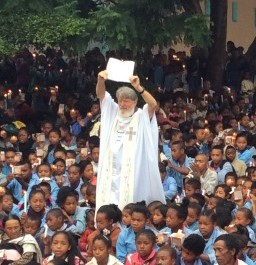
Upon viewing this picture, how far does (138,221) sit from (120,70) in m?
1.73

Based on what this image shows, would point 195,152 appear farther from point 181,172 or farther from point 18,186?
point 18,186

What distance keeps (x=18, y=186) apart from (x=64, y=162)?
772mm

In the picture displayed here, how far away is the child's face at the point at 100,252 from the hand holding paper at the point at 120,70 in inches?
90.3

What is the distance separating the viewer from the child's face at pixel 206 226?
12008 mm

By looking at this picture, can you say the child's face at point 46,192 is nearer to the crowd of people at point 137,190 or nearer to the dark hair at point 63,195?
the crowd of people at point 137,190

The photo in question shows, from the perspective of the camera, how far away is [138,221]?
12.3 metres

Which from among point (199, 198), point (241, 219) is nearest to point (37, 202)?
point (199, 198)

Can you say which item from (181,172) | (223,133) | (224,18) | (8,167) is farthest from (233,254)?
(224,18)

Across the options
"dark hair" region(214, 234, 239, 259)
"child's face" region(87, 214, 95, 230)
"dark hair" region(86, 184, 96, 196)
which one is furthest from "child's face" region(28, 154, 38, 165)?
"dark hair" region(214, 234, 239, 259)

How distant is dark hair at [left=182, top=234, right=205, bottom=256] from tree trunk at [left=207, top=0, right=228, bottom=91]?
10.7 meters

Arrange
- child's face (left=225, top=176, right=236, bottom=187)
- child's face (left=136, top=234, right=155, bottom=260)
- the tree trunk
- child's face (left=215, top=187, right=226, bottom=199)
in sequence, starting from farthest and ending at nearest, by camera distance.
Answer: the tree trunk → child's face (left=225, top=176, right=236, bottom=187) → child's face (left=215, top=187, right=226, bottom=199) → child's face (left=136, top=234, right=155, bottom=260)

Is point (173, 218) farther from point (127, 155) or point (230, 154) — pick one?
point (230, 154)

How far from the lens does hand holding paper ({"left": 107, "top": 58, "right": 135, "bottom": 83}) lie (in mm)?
13062

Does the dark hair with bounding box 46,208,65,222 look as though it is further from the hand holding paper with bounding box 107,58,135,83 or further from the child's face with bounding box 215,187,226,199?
the child's face with bounding box 215,187,226,199
